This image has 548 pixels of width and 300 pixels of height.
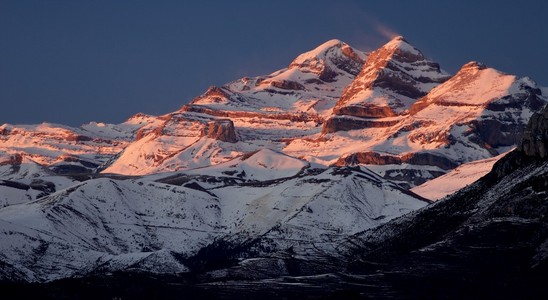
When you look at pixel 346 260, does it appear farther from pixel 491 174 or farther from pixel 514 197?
pixel 514 197

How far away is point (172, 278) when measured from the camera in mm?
189500

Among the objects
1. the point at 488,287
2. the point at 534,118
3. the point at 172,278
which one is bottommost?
the point at 488,287

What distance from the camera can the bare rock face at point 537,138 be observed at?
6486 inches

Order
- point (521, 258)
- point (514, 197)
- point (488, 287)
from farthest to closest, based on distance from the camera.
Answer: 1. point (514, 197)
2. point (521, 258)
3. point (488, 287)

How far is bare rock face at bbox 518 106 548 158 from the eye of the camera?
165m

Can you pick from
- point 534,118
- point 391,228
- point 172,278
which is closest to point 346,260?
point 391,228

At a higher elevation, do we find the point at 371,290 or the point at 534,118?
the point at 534,118

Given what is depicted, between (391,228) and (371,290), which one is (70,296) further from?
(391,228)

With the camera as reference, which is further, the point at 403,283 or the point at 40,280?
the point at 40,280

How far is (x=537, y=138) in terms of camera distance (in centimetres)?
16662

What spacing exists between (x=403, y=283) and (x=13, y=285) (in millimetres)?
40000

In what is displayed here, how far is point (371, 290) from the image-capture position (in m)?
142

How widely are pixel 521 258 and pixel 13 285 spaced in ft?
170

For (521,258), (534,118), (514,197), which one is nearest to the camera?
(521,258)
